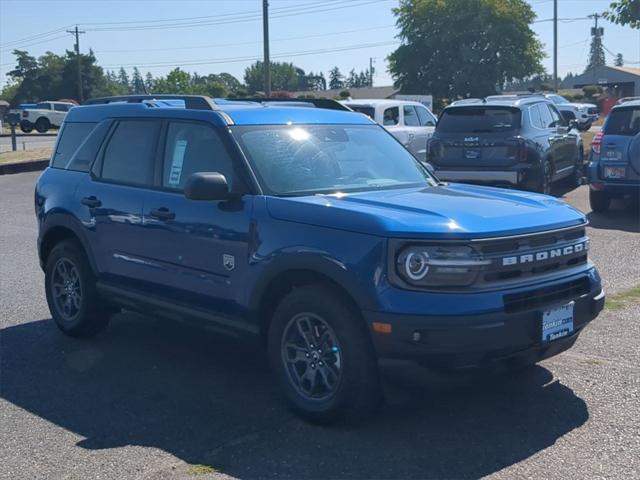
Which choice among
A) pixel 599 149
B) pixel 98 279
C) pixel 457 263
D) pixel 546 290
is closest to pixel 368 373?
pixel 457 263

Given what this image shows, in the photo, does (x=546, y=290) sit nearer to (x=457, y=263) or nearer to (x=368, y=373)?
(x=457, y=263)

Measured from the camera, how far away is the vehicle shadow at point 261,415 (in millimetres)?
4555

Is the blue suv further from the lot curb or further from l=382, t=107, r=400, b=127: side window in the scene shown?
the lot curb

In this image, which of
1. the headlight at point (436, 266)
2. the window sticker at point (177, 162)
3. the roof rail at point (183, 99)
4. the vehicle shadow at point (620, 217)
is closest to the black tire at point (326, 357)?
the headlight at point (436, 266)

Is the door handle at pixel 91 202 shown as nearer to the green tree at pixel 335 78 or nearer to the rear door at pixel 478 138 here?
the rear door at pixel 478 138

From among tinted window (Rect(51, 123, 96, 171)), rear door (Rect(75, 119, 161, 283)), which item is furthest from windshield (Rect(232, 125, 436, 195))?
tinted window (Rect(51, 123, 96, 171))

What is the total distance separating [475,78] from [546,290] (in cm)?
6076

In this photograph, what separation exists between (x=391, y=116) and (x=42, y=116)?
3417 centimetres

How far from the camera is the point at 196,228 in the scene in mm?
5680

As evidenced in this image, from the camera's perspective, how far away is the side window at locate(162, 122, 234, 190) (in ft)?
18.9

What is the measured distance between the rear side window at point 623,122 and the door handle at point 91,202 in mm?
8683

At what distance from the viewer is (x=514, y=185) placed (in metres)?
13.8

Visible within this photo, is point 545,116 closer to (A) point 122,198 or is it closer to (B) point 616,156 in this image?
(B) point 616,156

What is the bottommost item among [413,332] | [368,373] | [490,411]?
[490,411]
